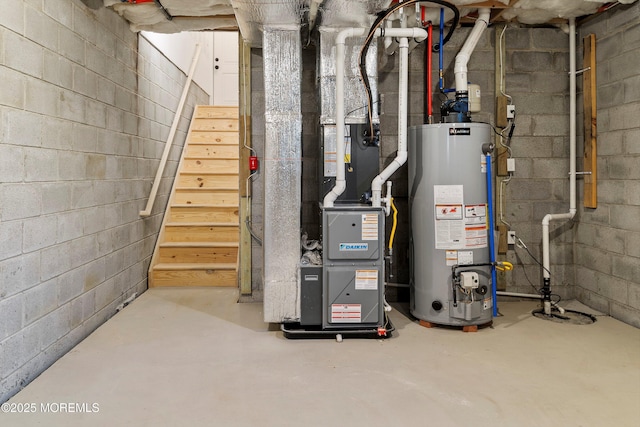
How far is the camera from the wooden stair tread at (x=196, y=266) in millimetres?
3939

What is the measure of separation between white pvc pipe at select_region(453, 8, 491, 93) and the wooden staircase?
2.42 metres

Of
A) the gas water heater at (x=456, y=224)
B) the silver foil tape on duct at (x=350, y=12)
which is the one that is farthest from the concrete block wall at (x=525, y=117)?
the silver foil tape on duct at (x=350, y=12)

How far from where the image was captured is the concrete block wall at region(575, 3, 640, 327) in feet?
9.53

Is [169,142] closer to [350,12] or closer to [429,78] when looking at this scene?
[350,12]

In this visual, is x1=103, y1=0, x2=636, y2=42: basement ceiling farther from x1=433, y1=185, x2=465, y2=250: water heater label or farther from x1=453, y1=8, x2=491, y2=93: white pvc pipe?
x1=433, y1=185, x2=465, y2=250: water heater label

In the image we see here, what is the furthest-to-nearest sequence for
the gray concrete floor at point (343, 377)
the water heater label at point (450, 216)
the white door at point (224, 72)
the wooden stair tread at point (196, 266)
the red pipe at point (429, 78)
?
the white door at point (224, 72)
the wooden stair tread at point (196, 266)
the red pipe at point (429, 78)
the water heater label at point (450, 216)
the gray concrete floor at point (343, 377)

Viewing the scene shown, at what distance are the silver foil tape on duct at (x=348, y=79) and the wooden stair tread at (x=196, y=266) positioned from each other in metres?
1.83

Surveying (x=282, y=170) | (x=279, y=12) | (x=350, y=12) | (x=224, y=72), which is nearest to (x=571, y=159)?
(x=350, y=12)

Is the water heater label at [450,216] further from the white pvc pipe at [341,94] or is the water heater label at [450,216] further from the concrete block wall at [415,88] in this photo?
the concrete block wall at [415,88]

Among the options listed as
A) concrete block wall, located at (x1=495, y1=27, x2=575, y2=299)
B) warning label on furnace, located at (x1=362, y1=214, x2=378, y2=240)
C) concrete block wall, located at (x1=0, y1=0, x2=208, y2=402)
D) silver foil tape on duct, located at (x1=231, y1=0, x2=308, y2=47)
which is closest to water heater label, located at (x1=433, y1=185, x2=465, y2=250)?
warning label on furnace, located at (x1=362, y1=214, x2=378, y2=240)

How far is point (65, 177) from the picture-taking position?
2.50 meters

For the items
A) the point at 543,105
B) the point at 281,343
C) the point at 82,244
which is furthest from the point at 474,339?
the point at 82,244

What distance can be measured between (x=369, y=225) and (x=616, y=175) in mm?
1860

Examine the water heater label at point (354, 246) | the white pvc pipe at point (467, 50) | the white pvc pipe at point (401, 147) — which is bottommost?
the water heater label at point (354, 246)
